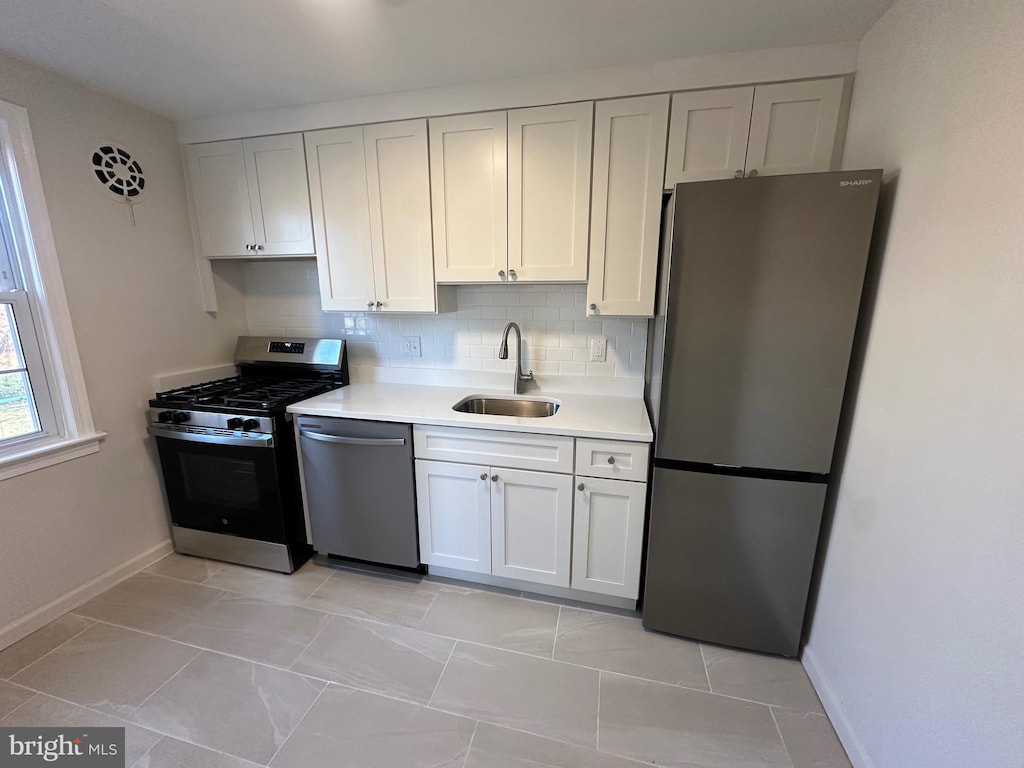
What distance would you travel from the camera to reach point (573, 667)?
5.39 feet

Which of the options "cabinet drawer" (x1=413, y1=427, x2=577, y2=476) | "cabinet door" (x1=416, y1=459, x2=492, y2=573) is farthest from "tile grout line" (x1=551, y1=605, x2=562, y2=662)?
"cabinet drawer" (x1=413, y1=427, x2=577, y2=476)

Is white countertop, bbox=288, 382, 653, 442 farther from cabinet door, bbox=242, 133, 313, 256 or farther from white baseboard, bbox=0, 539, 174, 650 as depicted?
white baseboard, bbox=0, 539, 174, 650

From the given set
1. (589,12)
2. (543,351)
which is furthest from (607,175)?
(543,351)

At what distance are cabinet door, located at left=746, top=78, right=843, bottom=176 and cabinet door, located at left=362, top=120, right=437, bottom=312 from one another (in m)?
1.46

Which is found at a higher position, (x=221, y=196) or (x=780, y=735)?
(x=221, y=196)

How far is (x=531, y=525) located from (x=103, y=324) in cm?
233

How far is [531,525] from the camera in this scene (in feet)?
6.24

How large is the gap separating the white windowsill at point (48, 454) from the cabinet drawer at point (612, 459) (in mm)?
2343

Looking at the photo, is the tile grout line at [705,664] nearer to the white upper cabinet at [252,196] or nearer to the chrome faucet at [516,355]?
the chrome faucet at [516,355]

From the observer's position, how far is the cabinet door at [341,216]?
81.9 inches

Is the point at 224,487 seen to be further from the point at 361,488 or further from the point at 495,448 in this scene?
the point at 495,448

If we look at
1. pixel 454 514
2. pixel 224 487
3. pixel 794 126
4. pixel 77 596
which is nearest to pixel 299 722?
pixel 454 514

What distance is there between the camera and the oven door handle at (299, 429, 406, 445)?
6.42 feet

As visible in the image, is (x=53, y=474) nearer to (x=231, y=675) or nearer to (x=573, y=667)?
(x=231, y=675)
